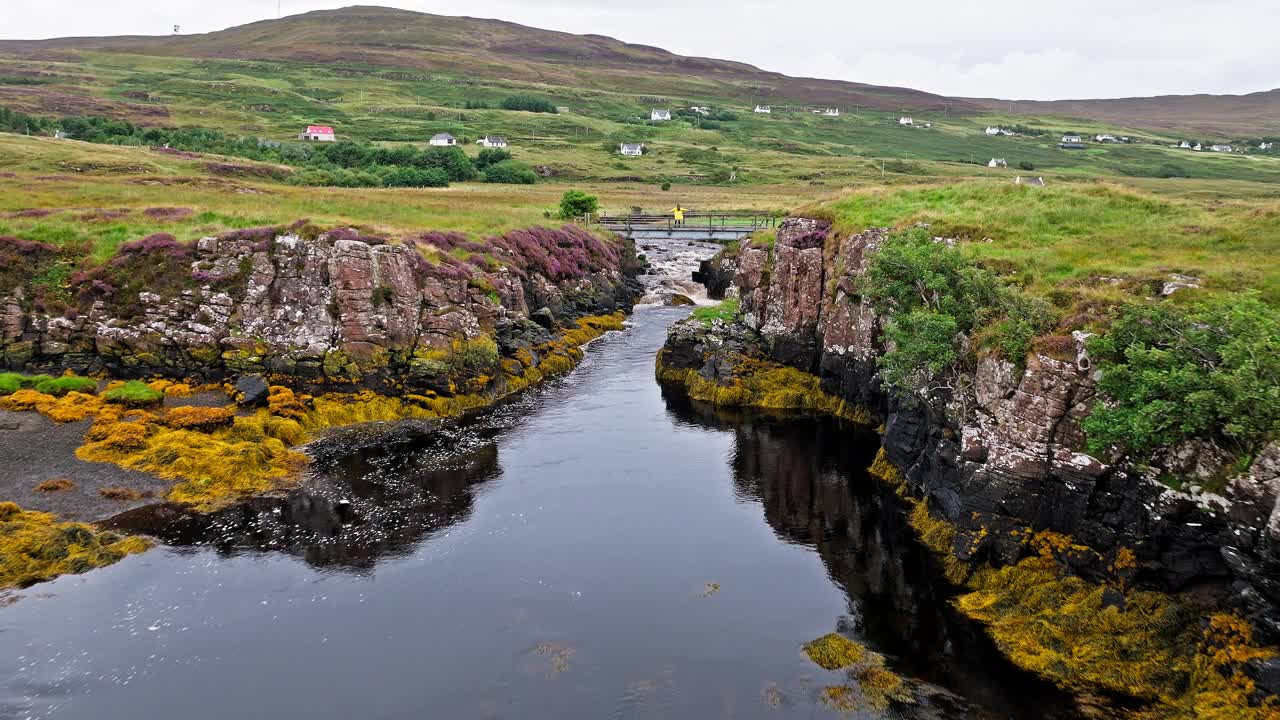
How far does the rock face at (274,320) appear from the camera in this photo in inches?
2073

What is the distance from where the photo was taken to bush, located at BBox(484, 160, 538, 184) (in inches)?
6540

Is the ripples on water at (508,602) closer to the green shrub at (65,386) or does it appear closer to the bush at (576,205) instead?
the green shrub at (65,386)

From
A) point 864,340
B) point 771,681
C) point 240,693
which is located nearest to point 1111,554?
point 771,681

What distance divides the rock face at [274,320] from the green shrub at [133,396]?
3.56 metres

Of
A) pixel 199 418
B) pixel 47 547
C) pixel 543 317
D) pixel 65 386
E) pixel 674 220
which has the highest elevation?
pixel 674 220

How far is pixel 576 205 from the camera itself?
112 metres

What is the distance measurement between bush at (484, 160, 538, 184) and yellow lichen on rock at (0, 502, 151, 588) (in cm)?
13653

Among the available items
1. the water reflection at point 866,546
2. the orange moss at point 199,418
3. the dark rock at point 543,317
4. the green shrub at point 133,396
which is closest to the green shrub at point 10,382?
the green shrub at point 133,396

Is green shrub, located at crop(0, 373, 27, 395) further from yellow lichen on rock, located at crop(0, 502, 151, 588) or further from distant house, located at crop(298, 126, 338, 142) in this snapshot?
distant house, located at crop(298, 126, 338, 142)

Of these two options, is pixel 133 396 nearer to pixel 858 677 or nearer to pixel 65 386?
pixel 65 386

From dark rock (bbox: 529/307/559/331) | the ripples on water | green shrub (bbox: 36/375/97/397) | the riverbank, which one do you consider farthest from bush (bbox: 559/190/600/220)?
the riverbank

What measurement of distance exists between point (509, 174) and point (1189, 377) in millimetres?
153298

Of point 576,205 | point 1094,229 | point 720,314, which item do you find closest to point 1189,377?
point 1094,229

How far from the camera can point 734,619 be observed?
99.7 feet
